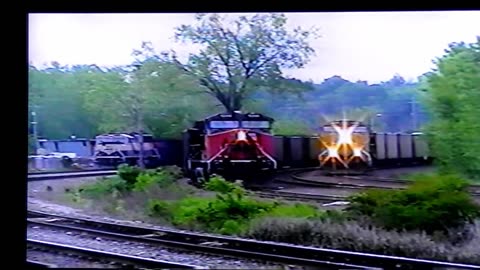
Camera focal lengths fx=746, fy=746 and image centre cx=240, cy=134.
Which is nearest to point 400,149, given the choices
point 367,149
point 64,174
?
point 367,149

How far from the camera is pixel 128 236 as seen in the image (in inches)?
128

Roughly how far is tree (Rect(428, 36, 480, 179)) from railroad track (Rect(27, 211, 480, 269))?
0.44 metres

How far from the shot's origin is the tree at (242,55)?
3180 mm

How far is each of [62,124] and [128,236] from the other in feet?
1.86

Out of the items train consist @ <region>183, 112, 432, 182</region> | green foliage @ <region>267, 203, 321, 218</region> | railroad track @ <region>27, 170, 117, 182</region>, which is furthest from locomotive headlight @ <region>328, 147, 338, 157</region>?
railroad track @ <region>27, 170, 117, 182</region>

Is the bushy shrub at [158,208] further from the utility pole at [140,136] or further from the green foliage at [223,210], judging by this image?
the utility pole at [140,136]

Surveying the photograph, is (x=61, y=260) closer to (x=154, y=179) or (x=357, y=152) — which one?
(x=154, y=179)

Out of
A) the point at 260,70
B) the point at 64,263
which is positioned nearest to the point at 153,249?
the point at 64,263

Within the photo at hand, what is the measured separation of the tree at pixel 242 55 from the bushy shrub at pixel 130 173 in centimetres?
47

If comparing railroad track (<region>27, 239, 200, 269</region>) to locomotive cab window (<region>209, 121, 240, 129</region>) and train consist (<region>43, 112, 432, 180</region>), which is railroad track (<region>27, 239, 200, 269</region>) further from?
locomotive cab window (<region>209, 121, 240, 129</region>)

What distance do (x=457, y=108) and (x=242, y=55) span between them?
94 cm

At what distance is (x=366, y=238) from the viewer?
3.07 metres

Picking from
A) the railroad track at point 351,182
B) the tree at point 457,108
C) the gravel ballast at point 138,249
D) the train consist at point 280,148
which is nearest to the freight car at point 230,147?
the train consist at point 280,148
